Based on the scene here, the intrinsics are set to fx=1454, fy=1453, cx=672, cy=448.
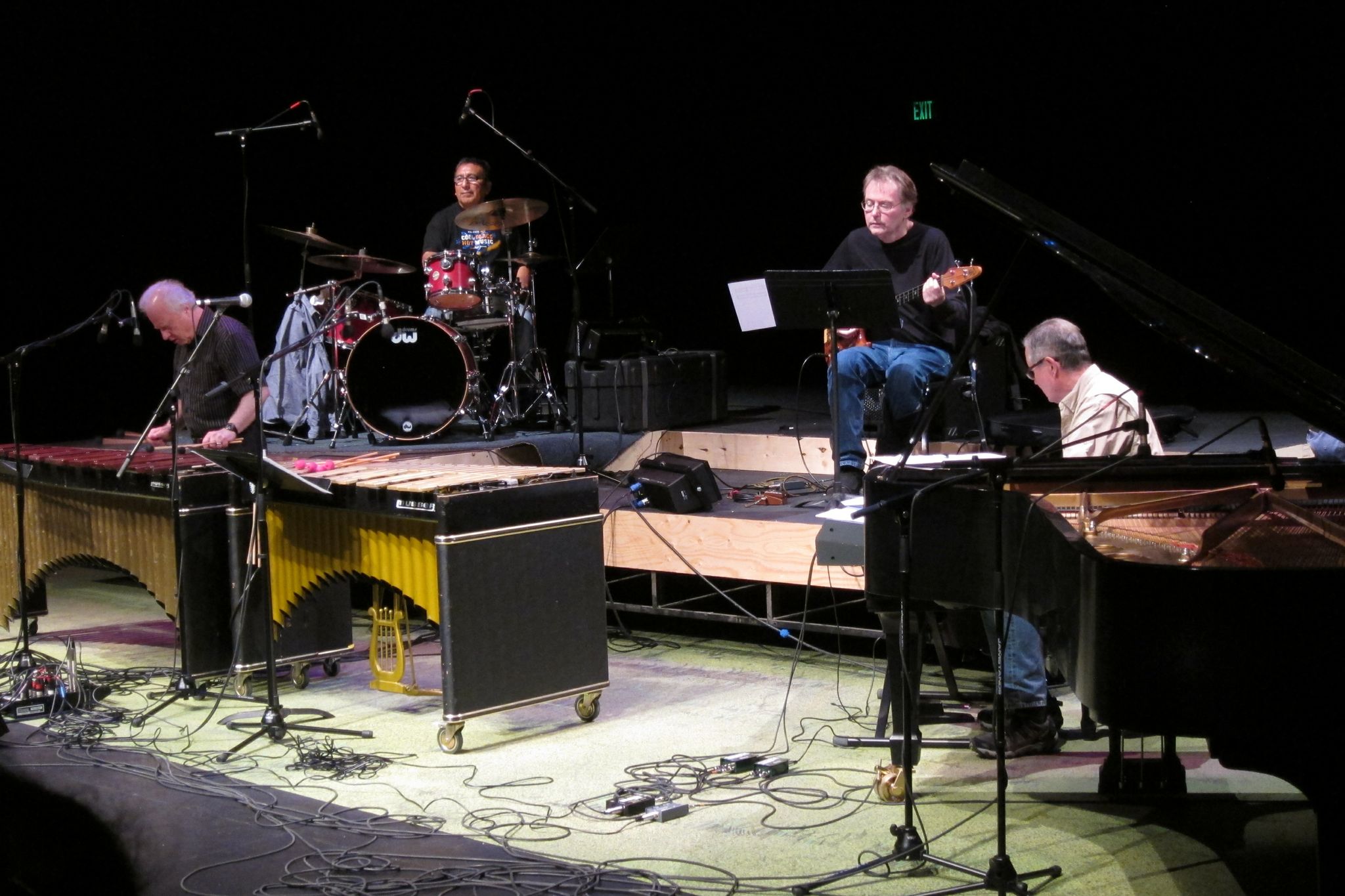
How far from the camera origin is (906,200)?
23.4ft

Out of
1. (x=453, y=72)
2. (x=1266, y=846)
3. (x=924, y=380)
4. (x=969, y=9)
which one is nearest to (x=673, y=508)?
(x=924, y=380)

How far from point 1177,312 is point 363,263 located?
6662mm

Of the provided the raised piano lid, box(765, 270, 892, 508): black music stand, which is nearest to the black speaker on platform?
box(765, 270, 892, 508): black music stand

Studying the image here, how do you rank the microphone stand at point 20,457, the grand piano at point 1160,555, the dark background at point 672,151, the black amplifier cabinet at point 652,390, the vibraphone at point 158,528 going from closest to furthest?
the grand piano at point 1160,555, the microphone stand at point 20,457, the vibraphone at point 158,528, the dark background at point 672,151, the black amplifier cabinet at point 652,390

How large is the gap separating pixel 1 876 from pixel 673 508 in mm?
3972

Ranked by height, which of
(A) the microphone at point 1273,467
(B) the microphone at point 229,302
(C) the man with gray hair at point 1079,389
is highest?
(B) the microphone at point 229,302

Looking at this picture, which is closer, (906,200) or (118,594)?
(906,200)

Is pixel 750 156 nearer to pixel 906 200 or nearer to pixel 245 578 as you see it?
pixel 906 200

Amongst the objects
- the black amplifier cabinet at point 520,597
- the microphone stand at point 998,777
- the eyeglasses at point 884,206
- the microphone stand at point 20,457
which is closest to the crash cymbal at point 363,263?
the microphone stand at point 20,457

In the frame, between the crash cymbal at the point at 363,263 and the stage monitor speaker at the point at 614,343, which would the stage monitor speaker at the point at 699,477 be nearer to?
the stage monitor speaker at the point at 614,343

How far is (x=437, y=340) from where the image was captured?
28.8 feet

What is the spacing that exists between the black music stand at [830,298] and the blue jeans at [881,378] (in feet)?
1.06

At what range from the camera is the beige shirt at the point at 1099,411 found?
499cm

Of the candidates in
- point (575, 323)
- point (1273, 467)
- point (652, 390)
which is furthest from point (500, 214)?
point (1273, 467)
